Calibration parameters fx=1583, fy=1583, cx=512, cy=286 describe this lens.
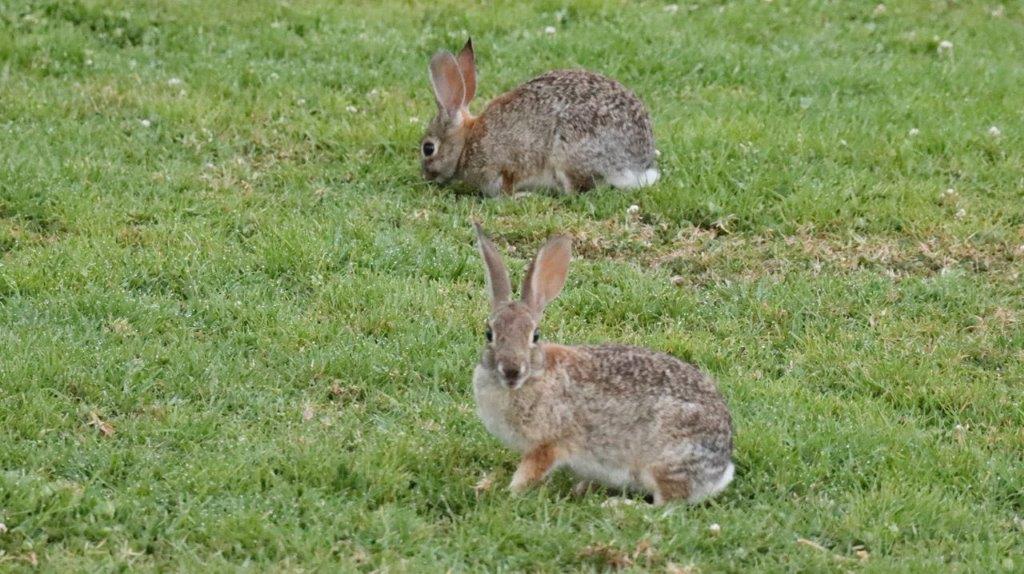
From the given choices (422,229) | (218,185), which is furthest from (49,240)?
(422,229)

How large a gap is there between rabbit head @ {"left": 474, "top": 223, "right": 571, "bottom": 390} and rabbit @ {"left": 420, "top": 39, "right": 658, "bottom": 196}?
3.47 metres

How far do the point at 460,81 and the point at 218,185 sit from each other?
183cm

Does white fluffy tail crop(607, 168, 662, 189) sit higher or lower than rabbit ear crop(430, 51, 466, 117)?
lower

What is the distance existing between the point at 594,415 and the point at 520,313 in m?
0.53

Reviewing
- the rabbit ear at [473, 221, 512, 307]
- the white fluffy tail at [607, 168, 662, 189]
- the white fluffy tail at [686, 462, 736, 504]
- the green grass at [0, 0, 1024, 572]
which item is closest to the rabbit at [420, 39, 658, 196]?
the white fluffy tail at [607, 168, 662, 189]

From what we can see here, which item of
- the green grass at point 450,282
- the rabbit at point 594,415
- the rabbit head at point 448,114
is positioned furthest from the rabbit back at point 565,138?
the rabbit at point 594,415

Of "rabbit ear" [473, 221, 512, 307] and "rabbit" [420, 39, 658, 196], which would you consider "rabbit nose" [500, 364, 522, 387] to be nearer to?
"rabbit ear" [473, 221, 512, 307]

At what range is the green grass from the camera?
611 centimetres

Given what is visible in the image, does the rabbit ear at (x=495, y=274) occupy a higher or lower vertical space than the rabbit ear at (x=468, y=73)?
higher

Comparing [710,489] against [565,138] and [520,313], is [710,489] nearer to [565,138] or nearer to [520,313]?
[520,313]

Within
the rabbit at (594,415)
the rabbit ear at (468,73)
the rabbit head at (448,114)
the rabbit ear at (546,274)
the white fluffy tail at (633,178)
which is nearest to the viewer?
the rabbit at (594,415)

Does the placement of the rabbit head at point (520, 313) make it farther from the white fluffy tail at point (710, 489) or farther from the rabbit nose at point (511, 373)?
the white fluffy tail at point (710, 489)

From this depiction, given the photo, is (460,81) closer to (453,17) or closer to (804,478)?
(453,17)

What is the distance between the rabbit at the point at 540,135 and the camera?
402 inches
